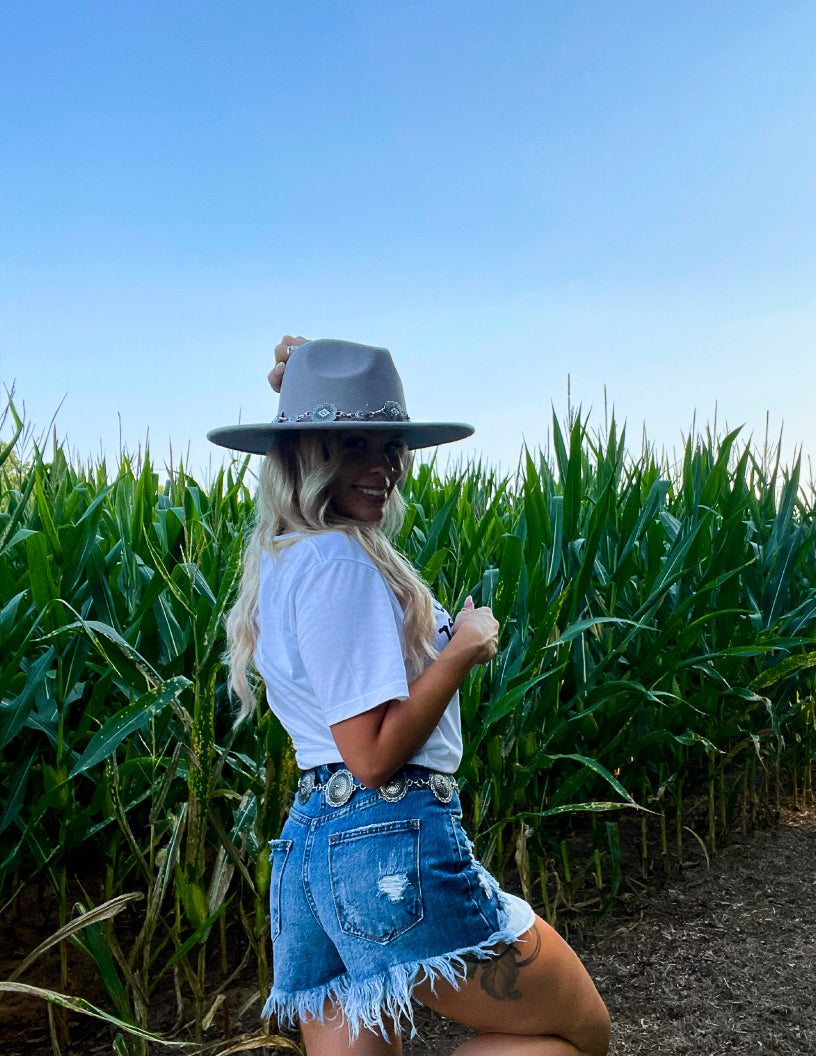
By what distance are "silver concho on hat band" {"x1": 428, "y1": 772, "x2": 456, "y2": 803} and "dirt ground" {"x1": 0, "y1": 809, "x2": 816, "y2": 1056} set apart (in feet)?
3.91

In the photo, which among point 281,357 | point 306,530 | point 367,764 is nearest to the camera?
point 367,764

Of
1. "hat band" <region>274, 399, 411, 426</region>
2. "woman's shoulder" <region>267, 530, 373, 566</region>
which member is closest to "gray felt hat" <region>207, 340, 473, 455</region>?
"hat band" <region>274, 399, 411, 426</region>

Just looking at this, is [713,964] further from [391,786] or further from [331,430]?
[331,430]

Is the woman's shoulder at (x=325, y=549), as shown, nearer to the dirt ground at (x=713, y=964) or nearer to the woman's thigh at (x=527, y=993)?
the woman's thigh at (x=527, y=993)

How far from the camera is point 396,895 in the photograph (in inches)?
44.6

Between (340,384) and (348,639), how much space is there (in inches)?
15.8

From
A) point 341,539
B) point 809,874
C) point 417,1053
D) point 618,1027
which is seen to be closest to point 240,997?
point 417,1053

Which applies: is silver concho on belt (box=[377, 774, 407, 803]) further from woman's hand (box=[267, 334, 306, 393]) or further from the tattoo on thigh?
woman's hand (box=[267, 334, 306, 393])

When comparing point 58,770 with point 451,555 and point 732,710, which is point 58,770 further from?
point 732,710

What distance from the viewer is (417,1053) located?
6.81ft

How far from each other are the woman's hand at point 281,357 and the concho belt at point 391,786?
2.16 ft

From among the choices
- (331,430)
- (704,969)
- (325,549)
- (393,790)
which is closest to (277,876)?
(393,790)

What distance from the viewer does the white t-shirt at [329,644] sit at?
3.62ft

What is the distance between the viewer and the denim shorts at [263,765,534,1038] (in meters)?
1.14
